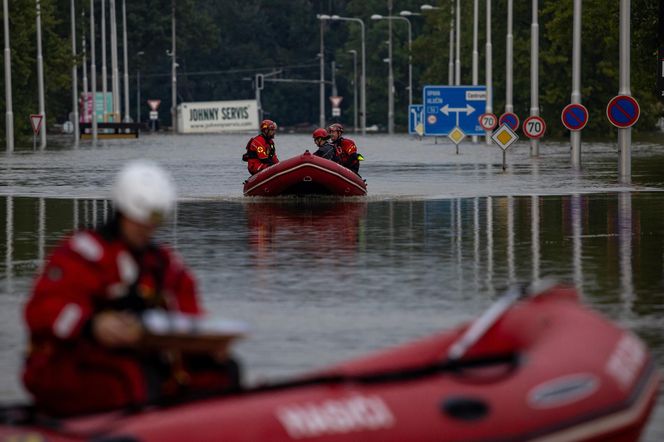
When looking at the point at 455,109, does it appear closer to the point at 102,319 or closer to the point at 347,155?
the point at 347,155

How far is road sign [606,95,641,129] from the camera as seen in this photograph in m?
36.3

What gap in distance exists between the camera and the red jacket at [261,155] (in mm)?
33281

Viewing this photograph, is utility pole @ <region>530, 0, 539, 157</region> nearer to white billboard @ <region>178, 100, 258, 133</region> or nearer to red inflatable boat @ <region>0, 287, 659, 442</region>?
red inflatable boat @ <region>0, 287, 659, 442</region>

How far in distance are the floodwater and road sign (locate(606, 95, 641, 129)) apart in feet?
4.02

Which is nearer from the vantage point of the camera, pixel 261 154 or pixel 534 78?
pixel 261 154

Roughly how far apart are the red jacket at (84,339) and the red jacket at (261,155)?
25.8 meters

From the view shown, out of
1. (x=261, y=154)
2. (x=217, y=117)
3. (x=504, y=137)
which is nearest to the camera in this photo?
(x=261, y=154)

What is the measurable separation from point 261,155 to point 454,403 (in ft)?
85.9

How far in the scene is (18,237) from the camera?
78.0ft

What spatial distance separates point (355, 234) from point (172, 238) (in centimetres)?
220

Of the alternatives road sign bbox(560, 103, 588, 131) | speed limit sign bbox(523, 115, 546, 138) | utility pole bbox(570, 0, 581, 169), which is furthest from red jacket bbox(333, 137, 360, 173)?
speed limit sign bbox(523, 115, 546, 138)

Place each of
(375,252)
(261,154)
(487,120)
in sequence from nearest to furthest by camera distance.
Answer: (375,252) → (261,154) → (487,120)

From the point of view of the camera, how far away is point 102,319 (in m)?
7.10

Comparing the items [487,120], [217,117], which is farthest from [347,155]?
[217,117]
